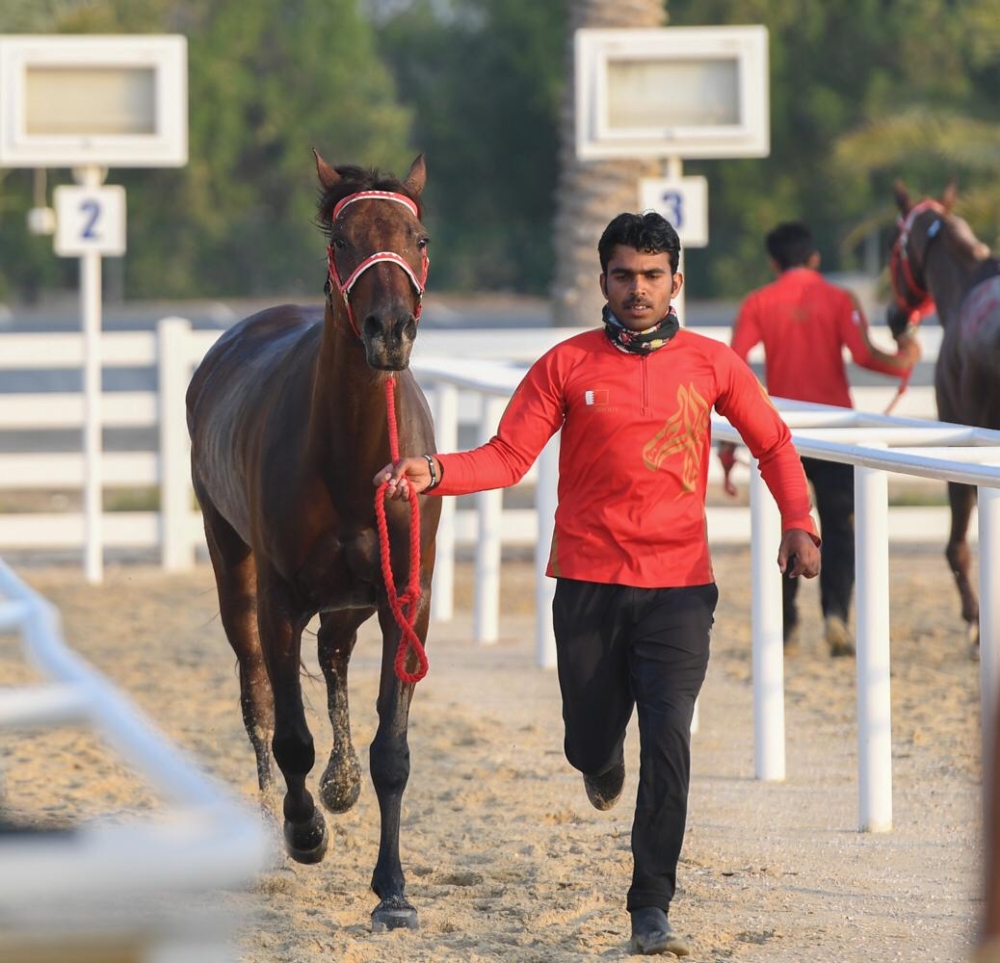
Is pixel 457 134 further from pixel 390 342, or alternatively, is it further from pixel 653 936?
pixel 653 936

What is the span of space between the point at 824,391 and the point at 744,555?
404cm

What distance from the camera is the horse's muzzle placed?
4.56 meters

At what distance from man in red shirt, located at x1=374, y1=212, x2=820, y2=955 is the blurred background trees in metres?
30.3

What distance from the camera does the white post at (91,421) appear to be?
12391 mm

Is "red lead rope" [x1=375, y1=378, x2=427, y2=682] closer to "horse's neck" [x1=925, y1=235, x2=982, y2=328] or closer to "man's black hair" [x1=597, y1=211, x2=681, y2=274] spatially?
"man's black hair" [x1=597, y1=211, x2=681, y2=274]

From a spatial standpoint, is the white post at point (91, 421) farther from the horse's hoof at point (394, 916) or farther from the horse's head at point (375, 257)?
the horse's hoof at point (394, 916)

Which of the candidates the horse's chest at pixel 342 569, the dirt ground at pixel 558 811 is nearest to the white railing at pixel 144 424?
the dirt ground at pixel 558 811

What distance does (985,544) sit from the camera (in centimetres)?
502

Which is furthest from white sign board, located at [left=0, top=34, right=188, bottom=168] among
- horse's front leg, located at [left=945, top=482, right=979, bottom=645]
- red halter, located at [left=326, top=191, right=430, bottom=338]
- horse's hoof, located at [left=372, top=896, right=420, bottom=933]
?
horse's hoof, located at [left=372, top=896, right=420, bottom=933]

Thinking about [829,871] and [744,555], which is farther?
[744,555]

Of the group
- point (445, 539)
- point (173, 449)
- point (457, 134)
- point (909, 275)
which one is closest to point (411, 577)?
point (909, 275)

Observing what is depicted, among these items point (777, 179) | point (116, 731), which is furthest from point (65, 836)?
point (777, 179)

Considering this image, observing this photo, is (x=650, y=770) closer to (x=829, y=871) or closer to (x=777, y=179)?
(x=829, y=871)

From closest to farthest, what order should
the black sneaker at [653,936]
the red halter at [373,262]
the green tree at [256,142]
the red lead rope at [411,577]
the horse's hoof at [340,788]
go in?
the black sneaker at [653,936] < the red halter at [373,262] < the red lead rope at [411,577] < the horse's hoof at [340,788] < the green tree at [256,142]
